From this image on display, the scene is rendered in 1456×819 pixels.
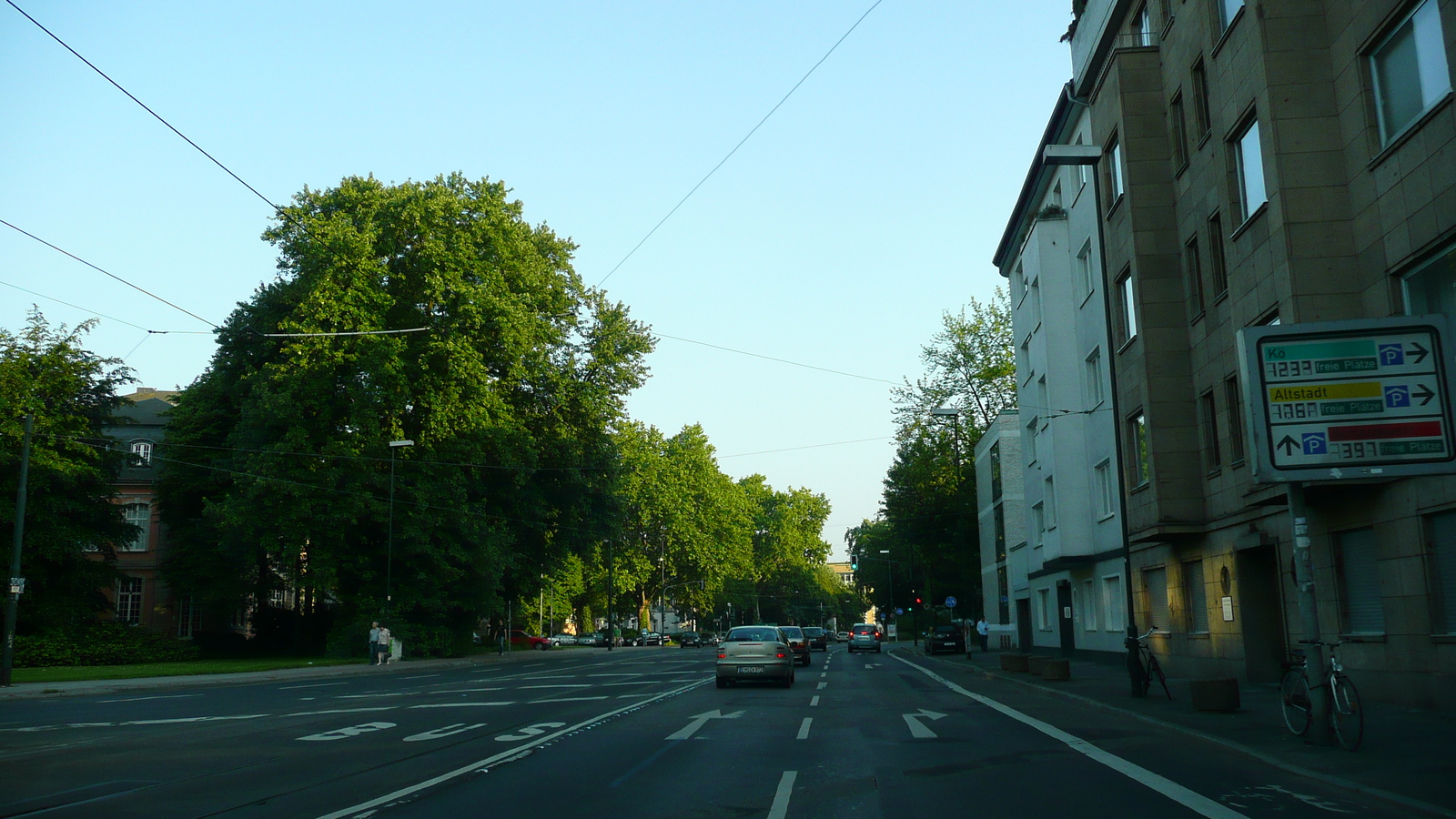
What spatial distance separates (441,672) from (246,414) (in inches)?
506

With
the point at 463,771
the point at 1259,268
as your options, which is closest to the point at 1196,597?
the point at 1259,268

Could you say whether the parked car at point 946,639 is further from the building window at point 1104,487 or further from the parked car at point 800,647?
the building window at point 1104,487

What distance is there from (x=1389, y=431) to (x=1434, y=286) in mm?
4313

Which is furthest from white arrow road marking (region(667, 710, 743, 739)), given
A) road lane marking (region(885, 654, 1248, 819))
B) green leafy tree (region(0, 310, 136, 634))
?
green leafy tree (region(0, 310, 136, 634))

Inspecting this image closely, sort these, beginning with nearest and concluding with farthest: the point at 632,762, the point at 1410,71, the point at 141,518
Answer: the point at 632,762, the point at 1410,71, the point at 141,518

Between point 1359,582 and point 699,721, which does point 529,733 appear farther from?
point 1359,582

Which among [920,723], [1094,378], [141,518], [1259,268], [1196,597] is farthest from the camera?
[141,518]

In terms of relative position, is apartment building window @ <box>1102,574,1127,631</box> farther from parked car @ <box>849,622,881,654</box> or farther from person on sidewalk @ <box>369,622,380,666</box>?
parked car @ <box>849,622,881,654</box>

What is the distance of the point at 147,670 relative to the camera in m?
37.9

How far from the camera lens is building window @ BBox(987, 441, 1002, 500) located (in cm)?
5269

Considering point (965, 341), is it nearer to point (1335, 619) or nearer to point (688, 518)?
point (688, 518)

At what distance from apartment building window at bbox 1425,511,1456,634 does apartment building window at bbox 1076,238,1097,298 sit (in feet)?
58.6

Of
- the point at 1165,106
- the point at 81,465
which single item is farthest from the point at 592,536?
the point at 1165,106

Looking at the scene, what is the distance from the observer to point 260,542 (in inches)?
1570
